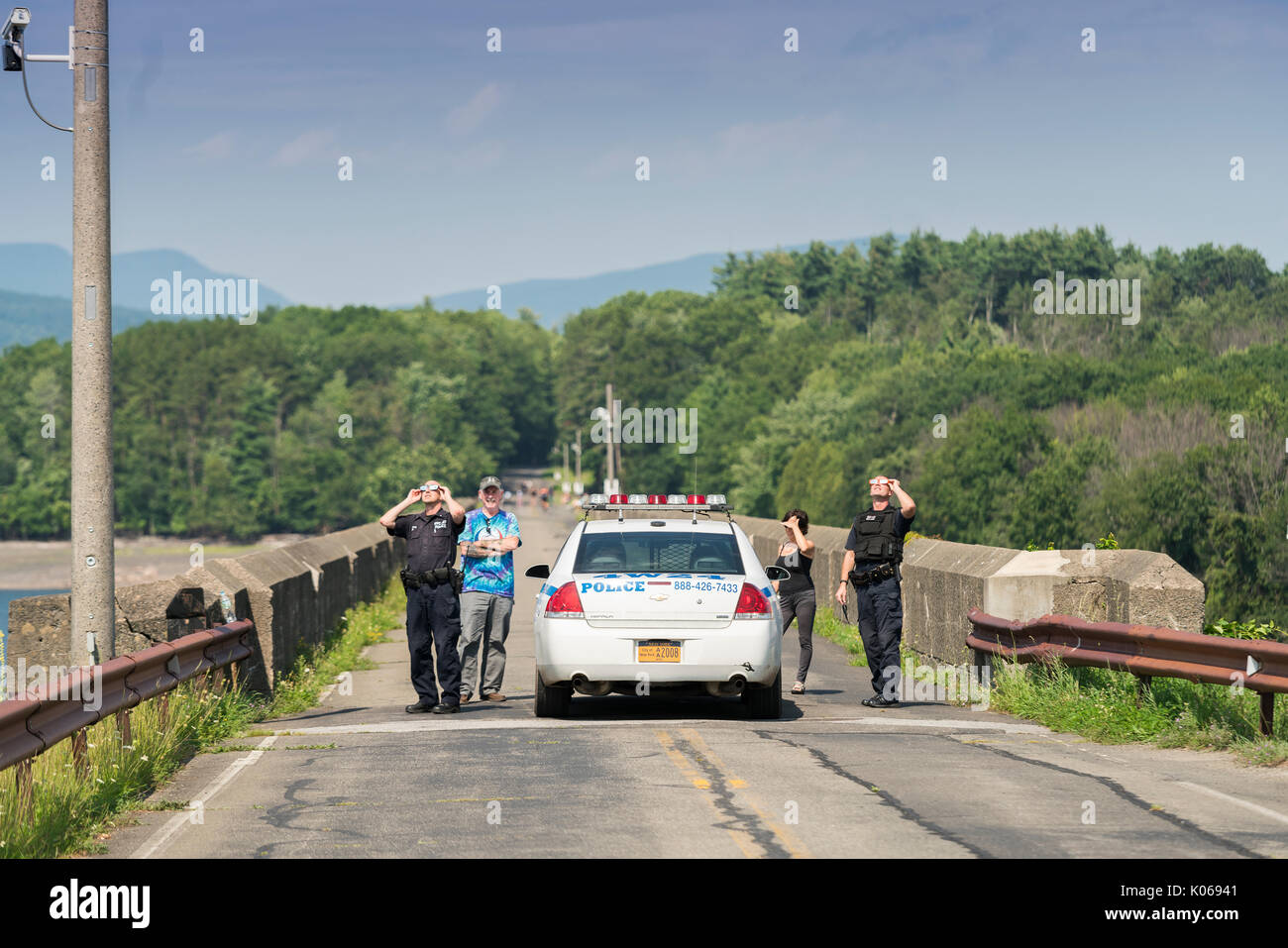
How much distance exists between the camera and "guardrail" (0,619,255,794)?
27.2 feet

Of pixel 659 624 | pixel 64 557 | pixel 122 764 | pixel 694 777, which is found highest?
pixel 659 624

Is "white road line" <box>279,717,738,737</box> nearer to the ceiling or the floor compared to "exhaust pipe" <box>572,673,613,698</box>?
nearer to the floor

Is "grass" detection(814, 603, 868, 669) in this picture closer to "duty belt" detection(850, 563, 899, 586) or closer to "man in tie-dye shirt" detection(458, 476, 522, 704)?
"duty belt" detection(850, 563, 899, 586)

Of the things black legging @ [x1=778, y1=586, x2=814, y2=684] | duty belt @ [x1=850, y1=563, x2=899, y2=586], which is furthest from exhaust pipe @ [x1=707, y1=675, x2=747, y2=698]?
black legging @ [x1=778, y1=586, x2=814, y2=684]

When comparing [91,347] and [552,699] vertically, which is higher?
[91,347]

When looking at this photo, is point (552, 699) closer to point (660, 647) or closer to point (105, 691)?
point (660, 647)

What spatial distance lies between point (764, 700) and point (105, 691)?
533cm

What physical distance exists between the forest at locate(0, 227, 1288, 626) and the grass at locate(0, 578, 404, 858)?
222ft

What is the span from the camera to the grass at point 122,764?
824cm

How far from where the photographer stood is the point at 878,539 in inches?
586

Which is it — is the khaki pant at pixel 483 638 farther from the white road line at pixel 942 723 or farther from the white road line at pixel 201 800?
the white road line at pixel 942 723

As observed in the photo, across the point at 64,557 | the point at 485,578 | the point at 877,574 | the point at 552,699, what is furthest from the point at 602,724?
the point at 64,557
